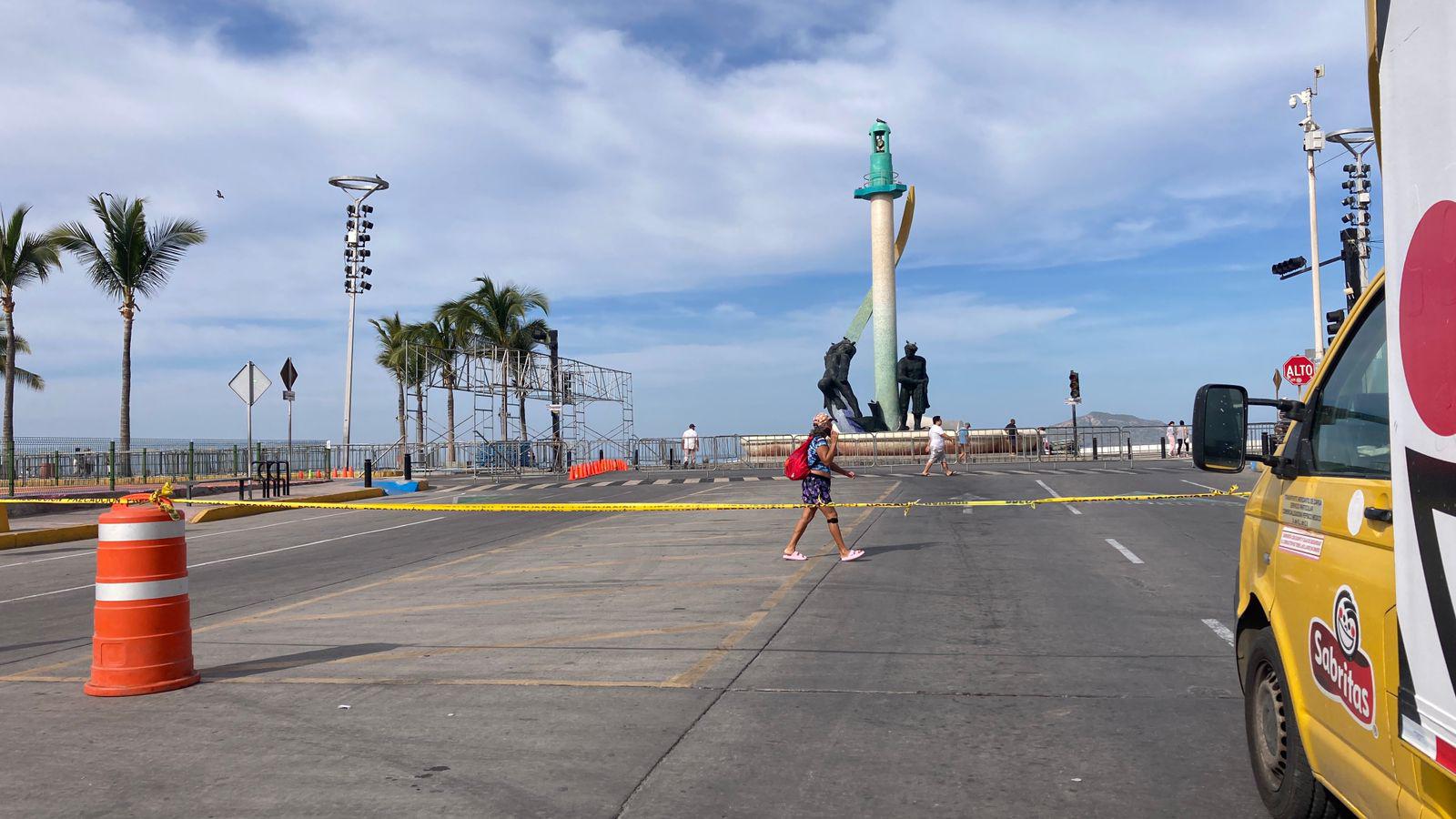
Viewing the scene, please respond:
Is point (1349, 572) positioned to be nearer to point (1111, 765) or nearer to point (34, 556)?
point (1111, 765)

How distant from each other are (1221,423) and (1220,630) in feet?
14.9

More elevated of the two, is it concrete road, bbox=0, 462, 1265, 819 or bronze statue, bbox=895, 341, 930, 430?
bronze statue, bbox=895, 341, 930, 430

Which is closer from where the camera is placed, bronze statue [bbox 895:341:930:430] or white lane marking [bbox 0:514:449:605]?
white lane marking [bbox 0:514:449:605]

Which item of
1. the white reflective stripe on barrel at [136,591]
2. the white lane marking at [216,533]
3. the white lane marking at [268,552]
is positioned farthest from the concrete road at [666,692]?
the white lane marking at [216,533]

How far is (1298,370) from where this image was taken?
29.6m

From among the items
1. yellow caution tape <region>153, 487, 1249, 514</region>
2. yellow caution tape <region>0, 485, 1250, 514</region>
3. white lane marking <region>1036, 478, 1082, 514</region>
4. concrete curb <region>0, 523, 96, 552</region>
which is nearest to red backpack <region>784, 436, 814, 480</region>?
yellow caution tape <region>0, 485, 1250, 514</region>

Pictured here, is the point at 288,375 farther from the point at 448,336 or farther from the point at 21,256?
the point at 448,336

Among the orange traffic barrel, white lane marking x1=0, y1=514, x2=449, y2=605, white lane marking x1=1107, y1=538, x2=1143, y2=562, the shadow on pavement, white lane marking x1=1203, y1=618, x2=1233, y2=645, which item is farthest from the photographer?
white lane marking x1=1107, y1=538, x2=1143, y2=562

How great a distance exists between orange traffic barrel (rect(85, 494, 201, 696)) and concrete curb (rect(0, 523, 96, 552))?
1362cm

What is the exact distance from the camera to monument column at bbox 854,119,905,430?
5169 cm

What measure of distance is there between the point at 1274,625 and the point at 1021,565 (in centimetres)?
830

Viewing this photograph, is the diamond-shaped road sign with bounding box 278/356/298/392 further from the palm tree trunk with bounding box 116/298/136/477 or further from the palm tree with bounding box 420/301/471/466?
the palm tree with bounding box 420/301/471/466

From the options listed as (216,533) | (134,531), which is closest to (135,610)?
(134,531)

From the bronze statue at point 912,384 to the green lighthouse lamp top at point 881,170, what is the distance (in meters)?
7.35
